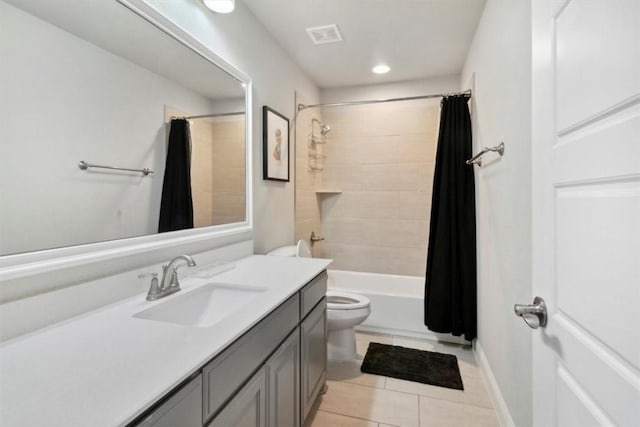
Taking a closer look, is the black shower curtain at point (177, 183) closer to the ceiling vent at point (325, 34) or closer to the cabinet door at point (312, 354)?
the cabinet door at point (312, 354)

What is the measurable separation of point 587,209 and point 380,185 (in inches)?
113

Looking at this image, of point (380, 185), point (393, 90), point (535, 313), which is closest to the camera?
point (535, 313)

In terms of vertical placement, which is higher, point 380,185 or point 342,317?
point 380,185

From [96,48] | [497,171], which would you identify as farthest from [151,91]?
[497,171]

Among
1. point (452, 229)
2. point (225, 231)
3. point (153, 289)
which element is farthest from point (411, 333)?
point (153, 289)

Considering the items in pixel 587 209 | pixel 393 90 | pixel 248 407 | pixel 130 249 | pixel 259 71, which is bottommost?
pixel 248 407

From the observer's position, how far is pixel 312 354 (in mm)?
1632

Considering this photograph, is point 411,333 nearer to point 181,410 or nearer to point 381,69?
A: point 181,410

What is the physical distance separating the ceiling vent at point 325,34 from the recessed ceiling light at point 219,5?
84 centimetres

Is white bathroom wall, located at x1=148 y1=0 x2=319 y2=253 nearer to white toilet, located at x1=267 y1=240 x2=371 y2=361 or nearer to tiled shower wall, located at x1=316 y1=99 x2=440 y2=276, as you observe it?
white toilet, located at x1=267 y1=240 x2=371 y2=361

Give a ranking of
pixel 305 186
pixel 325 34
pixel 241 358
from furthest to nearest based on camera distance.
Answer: pixel 305 186, pixel 325 34, pixel 241 358

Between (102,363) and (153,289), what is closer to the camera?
(102,363)

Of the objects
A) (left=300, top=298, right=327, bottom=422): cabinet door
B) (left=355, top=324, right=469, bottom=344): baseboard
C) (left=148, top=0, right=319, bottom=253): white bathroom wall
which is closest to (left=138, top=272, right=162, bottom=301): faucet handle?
(left=300, top=298, right=327, bottom=422): cabinet door

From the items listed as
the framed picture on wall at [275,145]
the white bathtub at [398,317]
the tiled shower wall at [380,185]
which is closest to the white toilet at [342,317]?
the white bathtub at [398,317]
